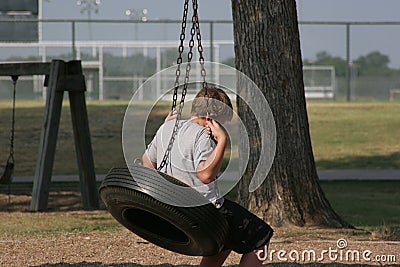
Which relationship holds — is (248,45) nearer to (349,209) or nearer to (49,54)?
(349,209)

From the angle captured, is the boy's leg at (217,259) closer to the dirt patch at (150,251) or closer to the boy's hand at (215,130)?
the boy's hand at (215,130)

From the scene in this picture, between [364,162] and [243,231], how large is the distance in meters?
13.3

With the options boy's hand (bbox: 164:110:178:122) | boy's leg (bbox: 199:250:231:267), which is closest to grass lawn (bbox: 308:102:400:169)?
boy's leg (bbox: 199:250:231:267)

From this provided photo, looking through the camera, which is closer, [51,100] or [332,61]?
[51,100]

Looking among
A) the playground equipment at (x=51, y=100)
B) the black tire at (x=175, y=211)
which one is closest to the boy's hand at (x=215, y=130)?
the black tire at (x=175, y=211)

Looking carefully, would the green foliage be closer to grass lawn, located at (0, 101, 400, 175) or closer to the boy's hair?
grass lawn, located at (0, 101, 400, 175)

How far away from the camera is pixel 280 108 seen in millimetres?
9070

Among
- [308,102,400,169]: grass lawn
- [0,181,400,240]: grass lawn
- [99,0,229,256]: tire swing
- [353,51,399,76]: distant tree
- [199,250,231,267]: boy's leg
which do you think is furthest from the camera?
[353,51,399,76]: distant tree

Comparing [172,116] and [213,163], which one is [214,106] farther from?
[213,163]

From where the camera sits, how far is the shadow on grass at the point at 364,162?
1756 centimetres

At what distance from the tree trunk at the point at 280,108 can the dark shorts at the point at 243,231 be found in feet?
11.7

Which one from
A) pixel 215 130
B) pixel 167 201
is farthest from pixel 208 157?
pixel 167 201

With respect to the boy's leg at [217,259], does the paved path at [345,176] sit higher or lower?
lower

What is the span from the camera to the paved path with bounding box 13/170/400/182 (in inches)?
592
